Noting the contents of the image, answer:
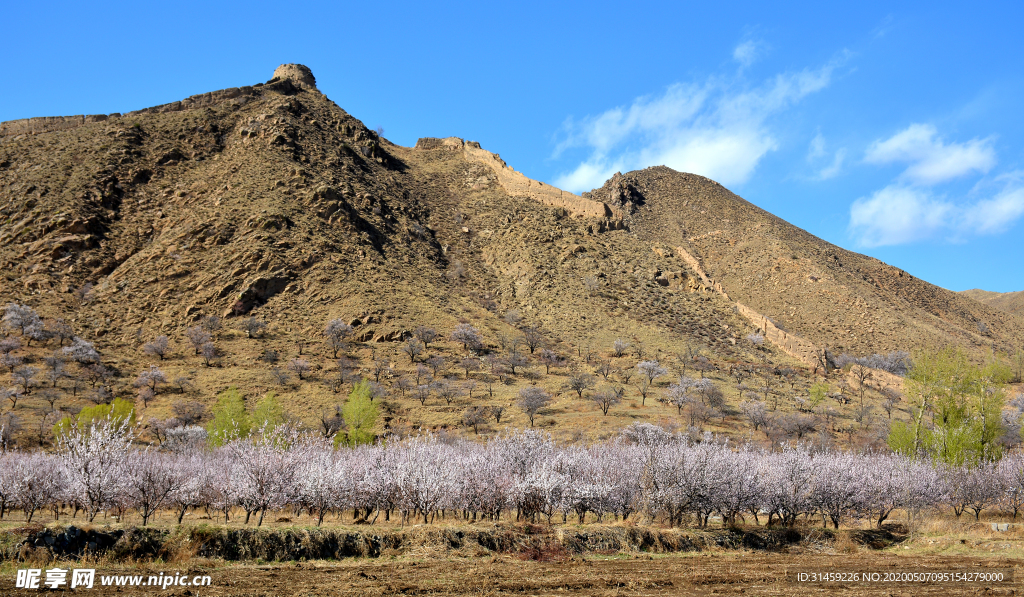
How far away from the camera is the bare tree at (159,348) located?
4984 centimetres

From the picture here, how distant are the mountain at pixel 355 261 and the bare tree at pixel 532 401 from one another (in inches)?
111

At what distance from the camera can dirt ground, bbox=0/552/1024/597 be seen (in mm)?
12578

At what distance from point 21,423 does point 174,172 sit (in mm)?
43161

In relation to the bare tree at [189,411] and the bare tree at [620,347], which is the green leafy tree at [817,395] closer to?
the bare tree at [620,347]

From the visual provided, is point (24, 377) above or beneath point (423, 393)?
above

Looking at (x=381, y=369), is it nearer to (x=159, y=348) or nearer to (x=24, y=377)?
(x=159, y=348)

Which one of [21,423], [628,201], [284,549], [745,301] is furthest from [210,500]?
[628,201]

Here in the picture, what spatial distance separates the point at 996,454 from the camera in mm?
32625

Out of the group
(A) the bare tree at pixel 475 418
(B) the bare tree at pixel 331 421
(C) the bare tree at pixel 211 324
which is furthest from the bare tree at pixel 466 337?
(C) the bare tree at pixel 211 324

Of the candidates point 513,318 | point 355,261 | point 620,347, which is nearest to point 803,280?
point 620,347

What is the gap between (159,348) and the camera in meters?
49.8

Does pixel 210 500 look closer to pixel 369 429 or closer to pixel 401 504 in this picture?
pixel 401 504

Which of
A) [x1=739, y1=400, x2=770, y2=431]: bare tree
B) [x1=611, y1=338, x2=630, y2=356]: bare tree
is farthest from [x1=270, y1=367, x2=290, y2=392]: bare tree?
[x1=739, y1=400, x2=770, y2=431]: bare tree

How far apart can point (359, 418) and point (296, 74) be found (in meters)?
88.0
